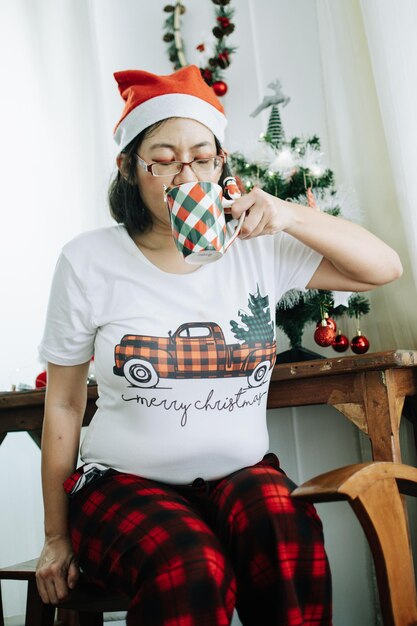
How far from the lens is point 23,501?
200 centimetres

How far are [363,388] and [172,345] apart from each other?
422mm

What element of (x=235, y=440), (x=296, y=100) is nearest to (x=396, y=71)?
(x=296, y=100)

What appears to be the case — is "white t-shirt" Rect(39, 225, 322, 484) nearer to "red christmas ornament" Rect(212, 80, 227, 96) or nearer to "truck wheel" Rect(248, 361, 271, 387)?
"truck wheel" Rect(248, 361, 271, 387)

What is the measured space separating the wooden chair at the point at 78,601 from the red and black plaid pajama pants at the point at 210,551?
0.07 m

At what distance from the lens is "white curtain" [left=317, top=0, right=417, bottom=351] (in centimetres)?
143

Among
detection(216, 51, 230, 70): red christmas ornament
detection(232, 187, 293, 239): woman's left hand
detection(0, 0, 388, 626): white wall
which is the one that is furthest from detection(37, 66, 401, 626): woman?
detection(216, 51, 230, 70): red christmas ornament

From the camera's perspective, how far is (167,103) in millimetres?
1189

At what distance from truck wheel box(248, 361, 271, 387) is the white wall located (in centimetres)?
65

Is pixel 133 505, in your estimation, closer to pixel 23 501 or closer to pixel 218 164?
pixel 218 164

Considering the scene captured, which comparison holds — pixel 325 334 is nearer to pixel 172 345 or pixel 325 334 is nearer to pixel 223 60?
pixel 172 345

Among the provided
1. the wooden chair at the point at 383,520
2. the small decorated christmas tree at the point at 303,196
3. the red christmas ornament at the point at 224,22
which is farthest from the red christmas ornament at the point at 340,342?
the red christmas ornament at the point at 224,22

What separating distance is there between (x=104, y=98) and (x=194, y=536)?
1533 mm

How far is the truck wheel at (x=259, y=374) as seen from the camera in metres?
1.12

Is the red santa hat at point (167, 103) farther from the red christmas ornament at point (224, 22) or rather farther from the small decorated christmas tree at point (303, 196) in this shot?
the red christmas ornament at point (224, 22)
